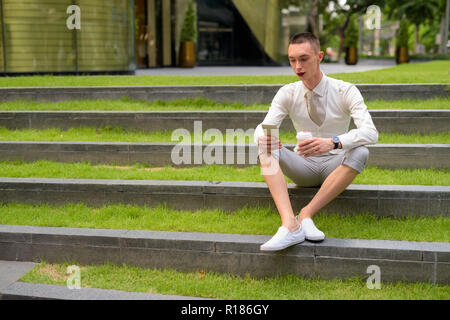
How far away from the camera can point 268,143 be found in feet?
12.6

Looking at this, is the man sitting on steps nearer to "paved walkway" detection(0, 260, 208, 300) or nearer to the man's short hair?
the man's short hair

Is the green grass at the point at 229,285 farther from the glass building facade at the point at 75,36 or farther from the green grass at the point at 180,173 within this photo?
the glass building facade at the point at 75,36

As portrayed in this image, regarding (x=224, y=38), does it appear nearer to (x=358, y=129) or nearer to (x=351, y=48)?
(x=351, y=48)

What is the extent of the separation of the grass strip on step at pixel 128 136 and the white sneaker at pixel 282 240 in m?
1.97

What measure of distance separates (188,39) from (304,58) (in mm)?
16560

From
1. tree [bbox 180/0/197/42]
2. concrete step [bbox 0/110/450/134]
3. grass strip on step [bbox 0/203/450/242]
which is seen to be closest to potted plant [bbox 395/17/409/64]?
tree [bbox 180/0/197/42]

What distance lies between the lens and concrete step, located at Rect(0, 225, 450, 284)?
11.7ft

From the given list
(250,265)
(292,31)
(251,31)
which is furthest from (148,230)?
(292,31)

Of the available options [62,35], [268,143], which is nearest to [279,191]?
[268,143]

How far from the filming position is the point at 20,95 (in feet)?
25.1

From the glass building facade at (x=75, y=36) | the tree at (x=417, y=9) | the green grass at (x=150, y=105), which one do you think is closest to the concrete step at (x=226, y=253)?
the green grass at (x=150, y=105)

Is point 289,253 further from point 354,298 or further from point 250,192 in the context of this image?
point 250,192

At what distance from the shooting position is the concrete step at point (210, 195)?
418cm
